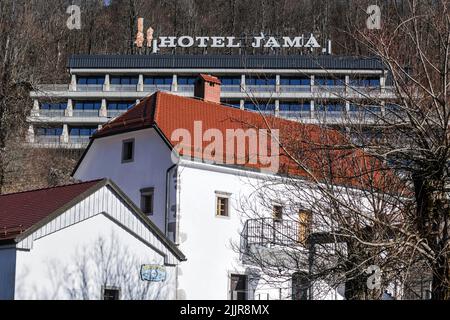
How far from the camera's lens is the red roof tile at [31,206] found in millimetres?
26062

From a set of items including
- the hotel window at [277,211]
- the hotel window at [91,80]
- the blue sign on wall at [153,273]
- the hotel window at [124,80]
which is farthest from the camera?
the hotel window at [91,80]

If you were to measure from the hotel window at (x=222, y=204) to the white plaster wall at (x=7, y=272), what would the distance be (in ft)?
45.4

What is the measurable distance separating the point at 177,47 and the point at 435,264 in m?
90.8

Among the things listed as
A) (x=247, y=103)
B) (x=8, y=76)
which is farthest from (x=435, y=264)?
(x=247, y=103)

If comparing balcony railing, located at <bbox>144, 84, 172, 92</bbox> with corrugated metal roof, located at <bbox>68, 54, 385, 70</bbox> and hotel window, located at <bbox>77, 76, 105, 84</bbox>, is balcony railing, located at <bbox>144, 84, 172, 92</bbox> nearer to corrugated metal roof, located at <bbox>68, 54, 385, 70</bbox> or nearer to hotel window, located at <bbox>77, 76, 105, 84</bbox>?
corrugated metal roof, located at <bbox>68, 54, 385, 70</bbox>

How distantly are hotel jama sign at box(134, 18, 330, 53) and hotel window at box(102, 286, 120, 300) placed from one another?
68.5 m

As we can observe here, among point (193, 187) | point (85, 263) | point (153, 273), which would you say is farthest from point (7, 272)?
point (193, 187)

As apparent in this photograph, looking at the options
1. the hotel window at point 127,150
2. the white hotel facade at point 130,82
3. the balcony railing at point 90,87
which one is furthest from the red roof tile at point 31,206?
the balcony railing at point 90,87

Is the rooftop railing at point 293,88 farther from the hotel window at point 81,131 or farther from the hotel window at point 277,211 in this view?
the hotel window at point 277,211

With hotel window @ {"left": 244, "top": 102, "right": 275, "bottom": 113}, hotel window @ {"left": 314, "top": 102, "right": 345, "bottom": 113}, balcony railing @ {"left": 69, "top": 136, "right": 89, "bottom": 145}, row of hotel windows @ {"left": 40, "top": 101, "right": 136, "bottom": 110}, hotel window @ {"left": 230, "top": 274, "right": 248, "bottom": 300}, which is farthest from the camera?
row of hotel windows @ {"left": 40, "top": 101, "right": 136, "bottom": 110}

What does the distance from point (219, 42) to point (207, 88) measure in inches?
2115

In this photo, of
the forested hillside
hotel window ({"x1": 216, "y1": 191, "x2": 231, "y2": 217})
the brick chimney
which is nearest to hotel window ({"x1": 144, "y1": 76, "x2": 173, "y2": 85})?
the forested hillside

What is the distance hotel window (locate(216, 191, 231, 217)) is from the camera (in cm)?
3800

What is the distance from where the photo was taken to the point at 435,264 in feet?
46.7
